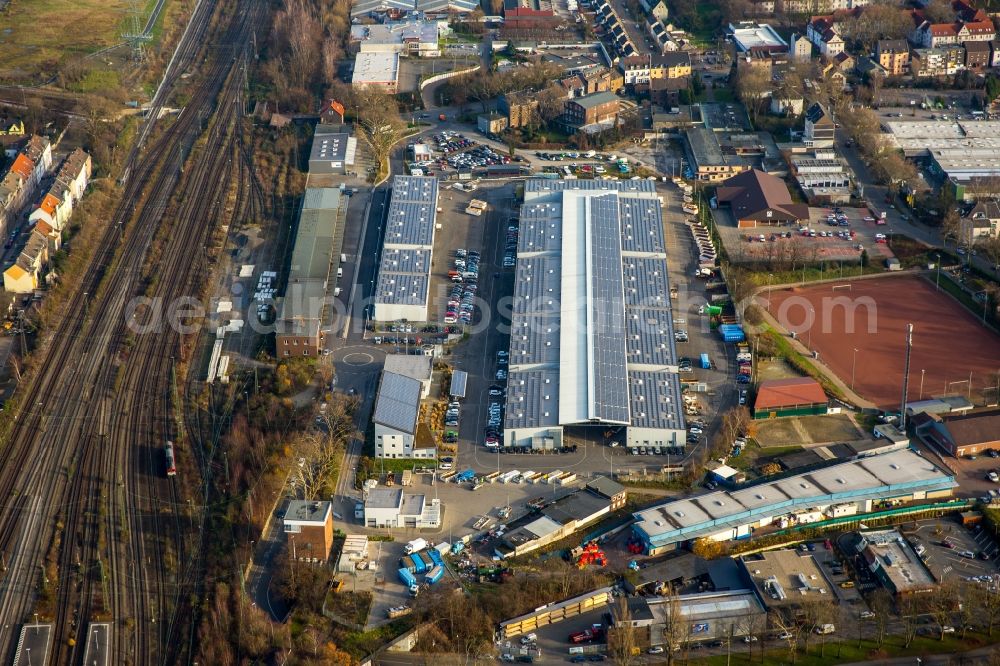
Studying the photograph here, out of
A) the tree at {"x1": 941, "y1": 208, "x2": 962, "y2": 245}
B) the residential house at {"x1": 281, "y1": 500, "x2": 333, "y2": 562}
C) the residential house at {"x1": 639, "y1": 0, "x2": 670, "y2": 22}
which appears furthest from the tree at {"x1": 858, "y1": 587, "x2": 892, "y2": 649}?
the residential house at {"x1": 639, "y1": 0, "x2": 670, "y2": 22}

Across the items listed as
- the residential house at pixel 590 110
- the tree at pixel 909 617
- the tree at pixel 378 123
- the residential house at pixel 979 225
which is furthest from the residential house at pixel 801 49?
the tree at pixel 909 617

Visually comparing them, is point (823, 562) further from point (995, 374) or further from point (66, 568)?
point (66, 568)

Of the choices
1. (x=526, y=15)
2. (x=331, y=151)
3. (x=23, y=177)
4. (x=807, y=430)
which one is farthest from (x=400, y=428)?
(x=526, y=15)

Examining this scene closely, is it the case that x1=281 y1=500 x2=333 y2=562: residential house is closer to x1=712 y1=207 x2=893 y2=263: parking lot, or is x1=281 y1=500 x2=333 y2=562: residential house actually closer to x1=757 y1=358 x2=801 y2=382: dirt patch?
x1=757 y1=358 x2=801 y2=382: dirt patch

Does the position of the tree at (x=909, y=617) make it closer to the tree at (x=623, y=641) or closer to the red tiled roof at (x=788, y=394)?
the tree at (x=623, y=641)

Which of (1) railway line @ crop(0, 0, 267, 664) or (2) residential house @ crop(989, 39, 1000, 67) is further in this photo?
(2) residential house @ crop(989, 39, 1000, 67)

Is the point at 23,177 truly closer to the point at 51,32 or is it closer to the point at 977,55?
the point at 51,32
